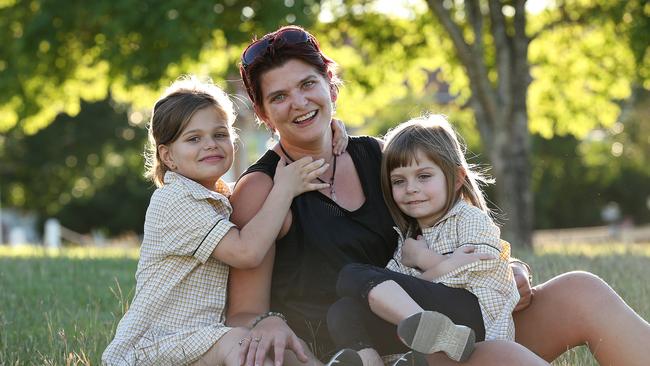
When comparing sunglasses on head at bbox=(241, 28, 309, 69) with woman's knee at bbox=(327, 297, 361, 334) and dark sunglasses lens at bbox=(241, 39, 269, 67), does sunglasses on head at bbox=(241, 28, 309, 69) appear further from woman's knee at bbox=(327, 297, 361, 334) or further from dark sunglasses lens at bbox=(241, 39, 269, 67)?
woman's knee at bbox=(327, 297, 361, 334)

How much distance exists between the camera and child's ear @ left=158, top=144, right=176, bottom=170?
13.3ft

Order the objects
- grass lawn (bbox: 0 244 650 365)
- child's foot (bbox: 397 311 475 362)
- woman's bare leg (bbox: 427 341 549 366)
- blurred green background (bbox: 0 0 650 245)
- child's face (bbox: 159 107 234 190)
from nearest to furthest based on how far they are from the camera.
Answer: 1. child's foot (bbox: 397 311 475 362)
2. woman's bare leg (bbox: 427 341 549 366)
3. child's face (bbox: 159 107 234 190)
4. grass lawn (bbox: 0 244 650 365)
5. blurred green background (bbox: 0 0 650 245)

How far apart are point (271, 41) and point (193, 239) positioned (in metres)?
0.84

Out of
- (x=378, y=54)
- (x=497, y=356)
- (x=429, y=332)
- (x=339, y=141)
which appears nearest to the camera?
(x=429, y=332)

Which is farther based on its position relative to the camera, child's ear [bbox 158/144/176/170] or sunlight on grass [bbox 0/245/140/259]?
sunlight on grass [bbox 0/245/140/259]

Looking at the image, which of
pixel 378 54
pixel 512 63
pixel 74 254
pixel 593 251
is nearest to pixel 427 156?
pixel 593 251

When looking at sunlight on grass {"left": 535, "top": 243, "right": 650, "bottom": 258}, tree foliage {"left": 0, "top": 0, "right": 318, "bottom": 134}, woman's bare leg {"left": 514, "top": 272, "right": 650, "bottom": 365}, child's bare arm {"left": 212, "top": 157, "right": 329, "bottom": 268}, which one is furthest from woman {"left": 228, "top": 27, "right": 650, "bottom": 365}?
tree foliage {"left": 0, "top": 0, "right": 318, "bottom": 134}

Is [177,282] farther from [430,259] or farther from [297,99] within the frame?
[430,259]

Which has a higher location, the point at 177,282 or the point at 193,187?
the point at 193,187

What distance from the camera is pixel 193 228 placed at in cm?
376

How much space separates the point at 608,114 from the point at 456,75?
2621mm

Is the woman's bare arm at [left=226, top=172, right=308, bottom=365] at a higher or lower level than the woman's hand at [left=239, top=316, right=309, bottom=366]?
higher

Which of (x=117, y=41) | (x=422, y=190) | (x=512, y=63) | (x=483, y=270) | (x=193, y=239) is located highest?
(x=117, y=41)

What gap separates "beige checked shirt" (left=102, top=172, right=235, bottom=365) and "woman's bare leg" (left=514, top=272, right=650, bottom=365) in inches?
46.0
